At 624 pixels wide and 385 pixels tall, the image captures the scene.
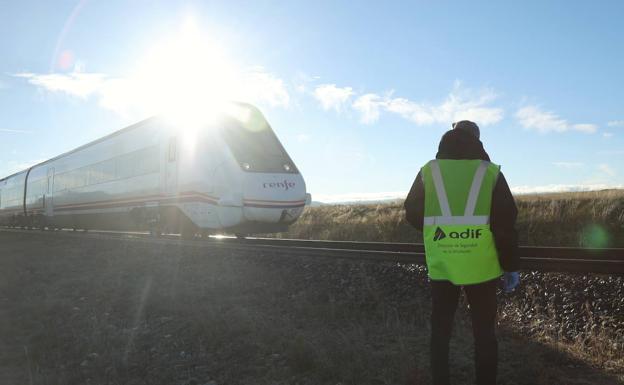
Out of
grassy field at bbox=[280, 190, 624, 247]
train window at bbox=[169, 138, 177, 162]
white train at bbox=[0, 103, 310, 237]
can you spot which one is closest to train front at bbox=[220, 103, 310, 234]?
white train at bbox=[0, 103, 310, 237]

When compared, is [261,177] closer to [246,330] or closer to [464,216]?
[246,330]

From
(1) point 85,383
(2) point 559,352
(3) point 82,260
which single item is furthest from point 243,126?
(2) point 559,352

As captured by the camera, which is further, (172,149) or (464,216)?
(172,149)

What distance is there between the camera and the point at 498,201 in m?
3.32

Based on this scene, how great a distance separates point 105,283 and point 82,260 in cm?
363

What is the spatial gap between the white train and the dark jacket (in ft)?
27.9

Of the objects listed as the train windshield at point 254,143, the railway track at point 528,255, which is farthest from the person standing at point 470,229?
the train windshield at point 254,143

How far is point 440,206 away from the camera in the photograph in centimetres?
341

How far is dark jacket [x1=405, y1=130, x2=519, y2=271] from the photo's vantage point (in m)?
3.32

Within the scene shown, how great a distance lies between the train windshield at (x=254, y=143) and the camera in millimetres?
11969

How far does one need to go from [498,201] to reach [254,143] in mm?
9559

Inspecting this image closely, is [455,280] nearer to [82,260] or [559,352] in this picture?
[559,352]

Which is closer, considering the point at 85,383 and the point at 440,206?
the point at 440,206

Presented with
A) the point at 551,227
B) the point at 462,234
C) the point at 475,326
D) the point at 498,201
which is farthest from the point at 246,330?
the point at 551,227
